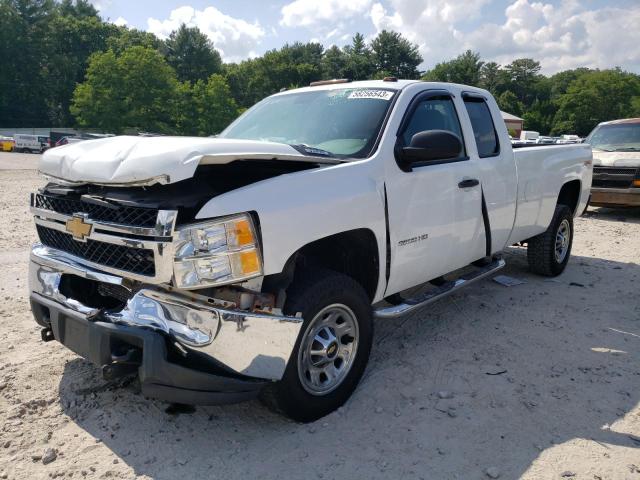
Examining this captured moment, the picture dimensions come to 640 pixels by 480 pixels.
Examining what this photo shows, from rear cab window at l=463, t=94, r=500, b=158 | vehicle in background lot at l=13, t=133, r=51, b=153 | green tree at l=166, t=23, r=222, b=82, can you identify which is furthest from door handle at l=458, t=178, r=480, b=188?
green tree at l=166, t=23, r=222, b=82

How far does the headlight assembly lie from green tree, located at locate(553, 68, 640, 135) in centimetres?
7294

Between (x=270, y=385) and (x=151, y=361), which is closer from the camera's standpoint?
(x=151, y=361)

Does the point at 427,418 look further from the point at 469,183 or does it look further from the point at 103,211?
the point at 103,211

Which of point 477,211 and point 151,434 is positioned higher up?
point 477,211

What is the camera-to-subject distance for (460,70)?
83312 millimetres

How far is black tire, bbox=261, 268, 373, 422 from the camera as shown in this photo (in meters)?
3.03

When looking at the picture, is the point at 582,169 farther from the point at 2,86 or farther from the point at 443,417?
the point at 2,86

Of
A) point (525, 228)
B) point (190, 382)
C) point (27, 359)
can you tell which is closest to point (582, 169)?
point (525, 228)

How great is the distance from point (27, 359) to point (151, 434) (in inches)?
57.5

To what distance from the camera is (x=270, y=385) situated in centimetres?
302

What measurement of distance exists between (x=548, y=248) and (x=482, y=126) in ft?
6.95

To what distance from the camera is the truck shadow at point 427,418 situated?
2924 millimetres

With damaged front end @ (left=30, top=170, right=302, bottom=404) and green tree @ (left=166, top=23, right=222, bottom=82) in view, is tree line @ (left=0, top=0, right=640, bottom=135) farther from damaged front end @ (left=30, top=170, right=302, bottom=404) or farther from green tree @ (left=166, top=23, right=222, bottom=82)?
damaged front end @ (left=30, top=170, right=302, bottom=404)

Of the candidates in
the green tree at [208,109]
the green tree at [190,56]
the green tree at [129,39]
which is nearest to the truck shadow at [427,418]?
the green tree at [208,109]
